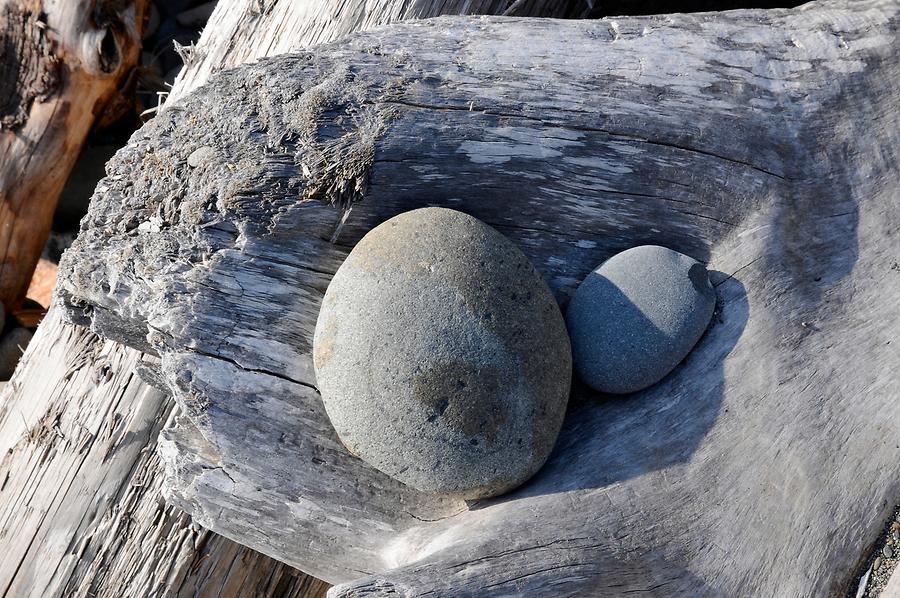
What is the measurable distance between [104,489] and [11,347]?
5.42 feet

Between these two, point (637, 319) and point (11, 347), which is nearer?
point (637, 319)

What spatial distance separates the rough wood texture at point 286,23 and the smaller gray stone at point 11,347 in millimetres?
1915

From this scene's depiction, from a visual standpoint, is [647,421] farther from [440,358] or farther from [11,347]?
[11,347]

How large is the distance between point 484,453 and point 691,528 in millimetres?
718

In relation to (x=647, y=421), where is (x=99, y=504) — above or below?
below

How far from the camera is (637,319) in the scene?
7.63 feet

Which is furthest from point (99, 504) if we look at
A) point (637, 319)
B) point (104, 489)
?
point (637, 319)

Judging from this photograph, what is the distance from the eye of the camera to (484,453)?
2.14 m

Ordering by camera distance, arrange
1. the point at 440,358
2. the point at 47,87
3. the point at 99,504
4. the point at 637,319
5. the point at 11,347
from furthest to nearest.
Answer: the point at 11,347 < the point at 47,87 < the point at 99,504 < the point at 637,319 < the point at 440,358

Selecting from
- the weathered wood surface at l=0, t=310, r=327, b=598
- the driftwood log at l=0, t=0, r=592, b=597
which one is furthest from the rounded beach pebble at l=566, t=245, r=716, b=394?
the weathered wood surface at l=0, t=310, r=327, b=598

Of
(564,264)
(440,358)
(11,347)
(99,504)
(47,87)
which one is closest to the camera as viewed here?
(440,358)

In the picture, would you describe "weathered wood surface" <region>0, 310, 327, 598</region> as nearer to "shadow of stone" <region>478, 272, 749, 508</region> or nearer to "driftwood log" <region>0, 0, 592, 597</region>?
"driftwood log" <region>0, 0, 592, 597</region>

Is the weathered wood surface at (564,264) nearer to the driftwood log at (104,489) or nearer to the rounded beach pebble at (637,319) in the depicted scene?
the rounded beach pebble at (637,319)

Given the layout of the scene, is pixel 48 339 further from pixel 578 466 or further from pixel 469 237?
pixel 578 466
